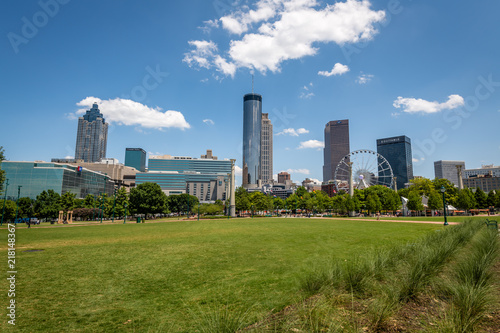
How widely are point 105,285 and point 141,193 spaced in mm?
76333

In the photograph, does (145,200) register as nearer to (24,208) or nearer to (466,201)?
(24,208)

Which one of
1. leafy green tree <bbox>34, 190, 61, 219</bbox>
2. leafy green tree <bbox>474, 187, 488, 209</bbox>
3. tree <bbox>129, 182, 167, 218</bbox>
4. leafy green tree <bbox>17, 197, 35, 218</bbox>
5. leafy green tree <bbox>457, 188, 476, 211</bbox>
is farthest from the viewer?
tree <bbox>129, 182, 167, 218</bbox>

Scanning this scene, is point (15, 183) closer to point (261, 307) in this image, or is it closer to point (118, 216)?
point (118, 216)

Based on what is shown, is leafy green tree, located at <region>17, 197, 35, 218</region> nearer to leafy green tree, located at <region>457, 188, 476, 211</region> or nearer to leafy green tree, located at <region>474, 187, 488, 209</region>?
leafy green tree, located at <region>457, 188, 476, 211</region>

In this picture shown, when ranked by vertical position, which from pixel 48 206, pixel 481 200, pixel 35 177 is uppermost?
pixel 35 177

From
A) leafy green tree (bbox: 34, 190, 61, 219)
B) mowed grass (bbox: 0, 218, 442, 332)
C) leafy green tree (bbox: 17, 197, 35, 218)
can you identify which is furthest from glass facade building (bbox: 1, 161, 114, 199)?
mowed grass (bbox: 0, 218, 442, 332)

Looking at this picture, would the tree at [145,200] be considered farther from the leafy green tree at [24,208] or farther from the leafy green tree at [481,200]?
the leafy green tree at [481,200]

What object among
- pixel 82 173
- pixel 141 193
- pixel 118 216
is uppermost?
pixel 82 173

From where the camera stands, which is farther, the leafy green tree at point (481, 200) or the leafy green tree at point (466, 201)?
the leafy green tree at point (481, 200)

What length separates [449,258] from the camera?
9.30 metres

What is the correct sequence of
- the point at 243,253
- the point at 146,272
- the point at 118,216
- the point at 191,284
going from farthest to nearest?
the point at 118,216
the point at 243,253
the point at 146,272
the point at 191,284

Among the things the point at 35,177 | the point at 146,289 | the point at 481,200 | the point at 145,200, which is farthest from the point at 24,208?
the point at 481,200

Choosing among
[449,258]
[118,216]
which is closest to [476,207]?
[449,258]

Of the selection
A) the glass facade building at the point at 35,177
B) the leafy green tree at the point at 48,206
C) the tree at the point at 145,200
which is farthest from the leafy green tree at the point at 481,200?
the glass facade building at the point at 35,177
